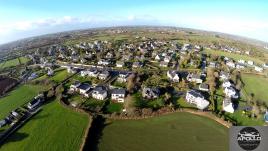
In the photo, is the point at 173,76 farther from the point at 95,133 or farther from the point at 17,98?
the point at 17,98

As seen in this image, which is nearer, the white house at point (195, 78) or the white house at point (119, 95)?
the white house at point (119, 95)

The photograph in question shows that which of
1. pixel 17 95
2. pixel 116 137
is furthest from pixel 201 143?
pixel 17 95

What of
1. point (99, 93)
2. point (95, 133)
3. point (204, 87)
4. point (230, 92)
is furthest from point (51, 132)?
point (230, 92)

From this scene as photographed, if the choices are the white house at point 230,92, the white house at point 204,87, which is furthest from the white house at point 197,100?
the white house at point 230,92

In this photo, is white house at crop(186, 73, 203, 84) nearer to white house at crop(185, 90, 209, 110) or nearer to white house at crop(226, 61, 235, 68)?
white house at crop(185, 90, 209, 110)

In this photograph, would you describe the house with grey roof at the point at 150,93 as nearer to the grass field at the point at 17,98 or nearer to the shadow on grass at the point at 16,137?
the shadow on grass at the point at 16,137

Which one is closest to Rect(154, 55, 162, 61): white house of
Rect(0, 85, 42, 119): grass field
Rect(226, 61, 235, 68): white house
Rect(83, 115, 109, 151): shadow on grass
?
Rect(226, 61, 235, 68): white house
